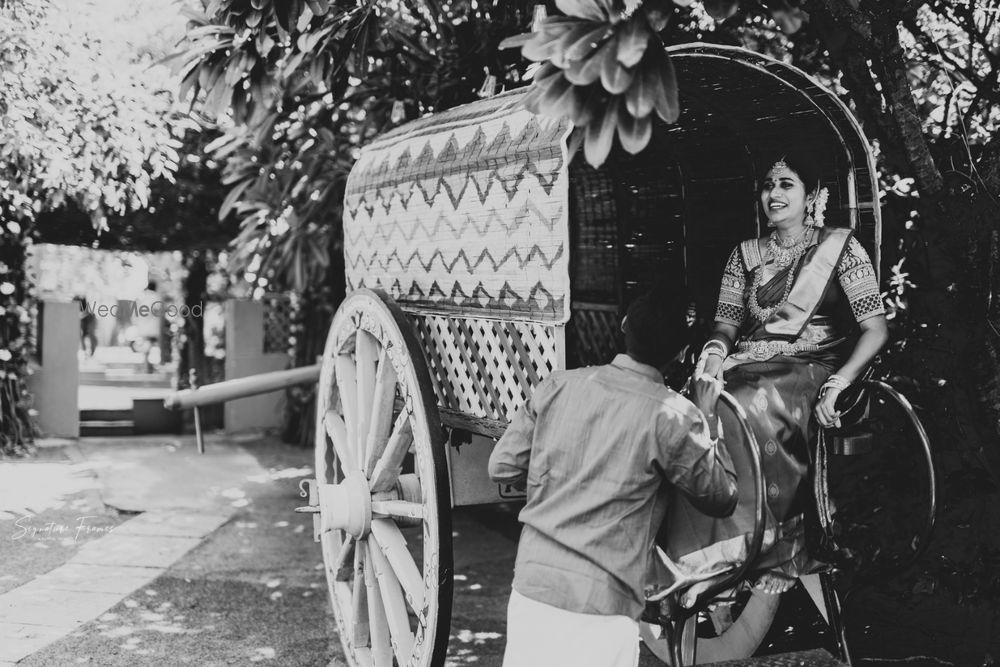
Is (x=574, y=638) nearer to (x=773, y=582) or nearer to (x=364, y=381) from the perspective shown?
(x=773, y=582)

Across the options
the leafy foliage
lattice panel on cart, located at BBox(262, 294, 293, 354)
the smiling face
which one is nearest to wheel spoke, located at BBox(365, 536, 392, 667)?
the smiling face

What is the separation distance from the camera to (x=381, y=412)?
383 centimetres

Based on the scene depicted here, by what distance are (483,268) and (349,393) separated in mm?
1095

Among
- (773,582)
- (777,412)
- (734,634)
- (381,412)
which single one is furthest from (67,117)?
(773,582)

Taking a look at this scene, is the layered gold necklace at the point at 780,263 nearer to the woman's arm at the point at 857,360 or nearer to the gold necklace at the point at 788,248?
the gold necklace at the point at 788,248

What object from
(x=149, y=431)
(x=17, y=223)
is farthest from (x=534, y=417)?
(x=149, y=431)

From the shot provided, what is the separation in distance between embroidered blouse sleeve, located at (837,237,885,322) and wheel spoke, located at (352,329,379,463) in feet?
5.99

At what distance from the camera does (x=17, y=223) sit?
8.09 meters

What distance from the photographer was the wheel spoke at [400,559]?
11.5ft

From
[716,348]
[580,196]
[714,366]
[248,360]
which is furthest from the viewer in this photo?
[248,360]

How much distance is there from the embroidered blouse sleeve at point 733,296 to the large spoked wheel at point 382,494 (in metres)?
1.09

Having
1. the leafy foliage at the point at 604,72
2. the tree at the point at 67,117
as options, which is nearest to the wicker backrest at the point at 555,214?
the leafy foliage at the point at 604,72

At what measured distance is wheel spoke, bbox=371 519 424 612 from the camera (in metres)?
3.50

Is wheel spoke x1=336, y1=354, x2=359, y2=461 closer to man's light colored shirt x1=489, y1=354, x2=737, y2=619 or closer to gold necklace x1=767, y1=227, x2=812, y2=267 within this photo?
man's light colored shirt x1=489, y1=354, x2=737, y2=619
